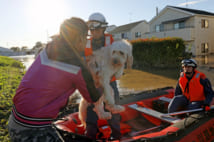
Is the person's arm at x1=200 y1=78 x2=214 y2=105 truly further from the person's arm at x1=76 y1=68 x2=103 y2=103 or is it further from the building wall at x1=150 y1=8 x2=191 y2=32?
the building wall at x1=150 y1=8 x2=191 y2=32

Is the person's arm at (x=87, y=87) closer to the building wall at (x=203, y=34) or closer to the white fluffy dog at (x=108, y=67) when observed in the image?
the white fluffy dog at (x=108, y=67)

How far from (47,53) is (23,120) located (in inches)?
21.0

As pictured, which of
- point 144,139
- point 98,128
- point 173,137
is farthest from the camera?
point 98,128

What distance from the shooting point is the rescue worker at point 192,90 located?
3237mm

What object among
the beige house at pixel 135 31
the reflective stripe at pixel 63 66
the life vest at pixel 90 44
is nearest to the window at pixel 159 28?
the beige house at pixel 135 31

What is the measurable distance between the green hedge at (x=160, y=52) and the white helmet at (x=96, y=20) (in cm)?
1050

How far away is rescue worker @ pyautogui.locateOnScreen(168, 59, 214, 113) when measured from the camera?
3.24 metres

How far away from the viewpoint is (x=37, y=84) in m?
1.28

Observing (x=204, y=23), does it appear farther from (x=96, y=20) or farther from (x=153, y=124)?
(x=96, y=20)

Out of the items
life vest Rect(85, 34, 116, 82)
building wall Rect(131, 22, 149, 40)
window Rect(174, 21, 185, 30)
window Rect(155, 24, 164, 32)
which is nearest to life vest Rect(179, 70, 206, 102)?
life vest Rect(85, 34, 116, 82)

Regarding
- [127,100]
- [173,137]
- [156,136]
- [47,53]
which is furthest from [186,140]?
[47,53]

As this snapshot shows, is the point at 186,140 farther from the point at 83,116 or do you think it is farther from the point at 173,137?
the point at 83,116

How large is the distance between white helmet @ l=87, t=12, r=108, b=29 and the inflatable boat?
4.12ft

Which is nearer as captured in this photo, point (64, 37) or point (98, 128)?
point (64, 37)
